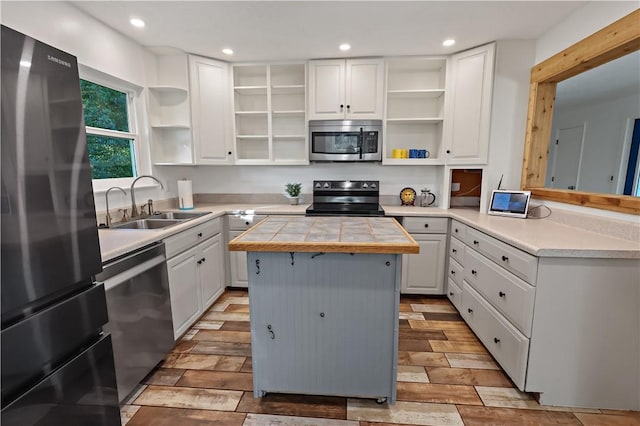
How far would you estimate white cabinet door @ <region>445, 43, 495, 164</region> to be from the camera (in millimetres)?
2713

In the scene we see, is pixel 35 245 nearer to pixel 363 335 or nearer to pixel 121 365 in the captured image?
pixel 121 365

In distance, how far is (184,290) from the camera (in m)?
2.27

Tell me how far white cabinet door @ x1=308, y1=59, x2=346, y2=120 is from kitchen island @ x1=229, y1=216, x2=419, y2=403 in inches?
71.9

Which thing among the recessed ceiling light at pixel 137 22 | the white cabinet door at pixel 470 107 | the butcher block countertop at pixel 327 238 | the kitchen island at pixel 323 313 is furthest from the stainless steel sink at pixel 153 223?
the white cabinet door at pixel 470 107

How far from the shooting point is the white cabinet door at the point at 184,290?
2.12 metres

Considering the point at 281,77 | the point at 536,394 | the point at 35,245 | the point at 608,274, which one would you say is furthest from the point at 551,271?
the point at 281,77

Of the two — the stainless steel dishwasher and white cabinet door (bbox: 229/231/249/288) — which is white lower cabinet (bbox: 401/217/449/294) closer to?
white cabinet door (bbox: 229/231/249/288)

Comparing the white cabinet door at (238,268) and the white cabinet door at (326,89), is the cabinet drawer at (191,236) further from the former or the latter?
the white cabinet door at (326,89)

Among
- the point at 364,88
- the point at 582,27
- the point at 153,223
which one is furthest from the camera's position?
the point at 364,88

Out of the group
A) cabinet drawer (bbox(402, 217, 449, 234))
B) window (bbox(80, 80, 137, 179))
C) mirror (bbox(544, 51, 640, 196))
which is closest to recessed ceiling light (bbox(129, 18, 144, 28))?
window (bbox(80, 80, 137, 179))

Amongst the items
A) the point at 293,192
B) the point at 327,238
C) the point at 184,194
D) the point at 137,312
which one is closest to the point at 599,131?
the point at 293,192

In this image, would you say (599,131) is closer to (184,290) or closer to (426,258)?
(426,258)

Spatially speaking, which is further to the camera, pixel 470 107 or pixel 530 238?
pixel 470 107

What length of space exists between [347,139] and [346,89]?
1.69 ft
